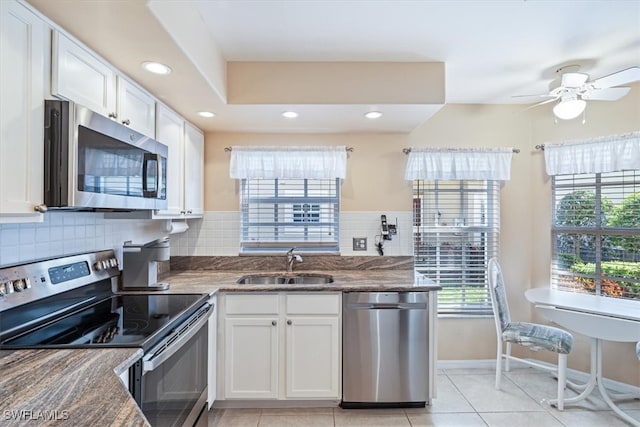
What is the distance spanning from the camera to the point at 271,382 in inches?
93.3

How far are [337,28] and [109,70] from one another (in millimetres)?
1238

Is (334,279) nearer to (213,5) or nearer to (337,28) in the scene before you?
(337,28)

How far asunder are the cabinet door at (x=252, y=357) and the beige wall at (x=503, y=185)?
1176 millimetres

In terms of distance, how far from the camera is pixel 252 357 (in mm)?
2371

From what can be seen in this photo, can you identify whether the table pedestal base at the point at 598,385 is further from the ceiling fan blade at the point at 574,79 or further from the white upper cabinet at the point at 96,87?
the white upper cabinet at the point at 96,87

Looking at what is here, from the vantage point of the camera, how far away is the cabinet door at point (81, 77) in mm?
1336

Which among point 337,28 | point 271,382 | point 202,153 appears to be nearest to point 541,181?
point 337,28

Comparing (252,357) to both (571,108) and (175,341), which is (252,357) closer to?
(175,341)

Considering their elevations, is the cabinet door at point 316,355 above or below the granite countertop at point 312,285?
below

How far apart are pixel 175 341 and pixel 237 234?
1559mm

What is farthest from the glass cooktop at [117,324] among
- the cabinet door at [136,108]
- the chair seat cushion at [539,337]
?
the chair seat cushion at [539,337]

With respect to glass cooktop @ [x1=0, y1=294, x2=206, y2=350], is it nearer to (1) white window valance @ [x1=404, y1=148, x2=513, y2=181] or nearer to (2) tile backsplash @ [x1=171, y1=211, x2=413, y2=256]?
(2) tile backsplash @ [x1=171, y1=211, x2=413, y2=256]

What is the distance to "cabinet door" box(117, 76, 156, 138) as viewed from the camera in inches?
69.7

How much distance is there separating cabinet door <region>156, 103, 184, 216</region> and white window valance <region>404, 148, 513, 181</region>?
75.6 inches
